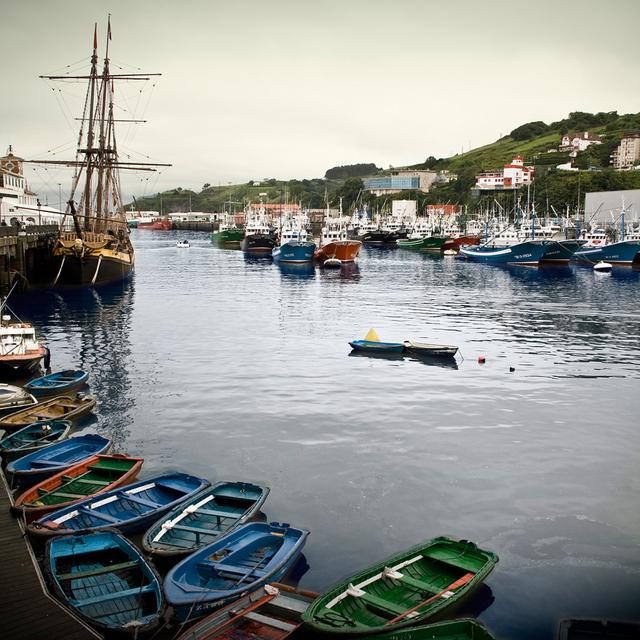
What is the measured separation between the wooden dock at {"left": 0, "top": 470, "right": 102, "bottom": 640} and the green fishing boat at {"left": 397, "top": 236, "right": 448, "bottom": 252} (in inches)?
6151

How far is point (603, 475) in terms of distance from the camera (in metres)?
23.6

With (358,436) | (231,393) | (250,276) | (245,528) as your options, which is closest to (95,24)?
(250,276)

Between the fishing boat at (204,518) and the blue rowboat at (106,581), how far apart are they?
0.82m

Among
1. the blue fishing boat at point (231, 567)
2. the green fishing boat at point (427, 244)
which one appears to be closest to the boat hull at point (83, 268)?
the blue fishing boat at point (231, 567)

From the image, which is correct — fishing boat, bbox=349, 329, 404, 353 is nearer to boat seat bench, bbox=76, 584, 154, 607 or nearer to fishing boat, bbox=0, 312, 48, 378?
fishing boat, bbox=0, 312, 48, 378

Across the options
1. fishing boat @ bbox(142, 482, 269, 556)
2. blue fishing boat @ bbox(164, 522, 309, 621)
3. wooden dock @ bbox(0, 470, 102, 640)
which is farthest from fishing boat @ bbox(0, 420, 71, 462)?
blue fishing boat @ bbox(164, 522, 309, 621)

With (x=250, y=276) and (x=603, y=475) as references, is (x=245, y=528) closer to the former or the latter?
(x=603, y=475)

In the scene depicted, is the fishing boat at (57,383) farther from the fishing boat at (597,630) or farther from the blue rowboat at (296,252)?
the blue rowboat at (296,252)

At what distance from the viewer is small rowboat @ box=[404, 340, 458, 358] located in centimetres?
4191

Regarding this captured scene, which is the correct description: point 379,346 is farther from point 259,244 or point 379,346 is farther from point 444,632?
point 259,244

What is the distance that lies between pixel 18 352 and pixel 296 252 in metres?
87.6

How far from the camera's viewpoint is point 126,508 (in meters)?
19.3

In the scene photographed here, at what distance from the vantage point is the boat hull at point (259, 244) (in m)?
155

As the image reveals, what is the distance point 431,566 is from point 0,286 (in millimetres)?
64223
